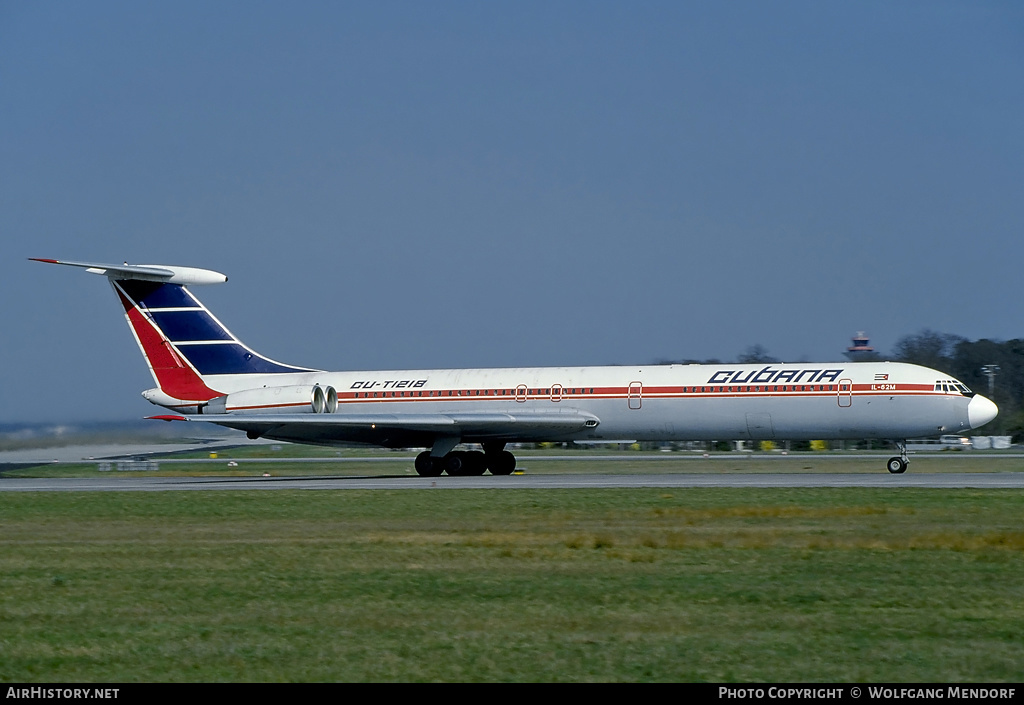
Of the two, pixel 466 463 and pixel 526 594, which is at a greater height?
pixel 466 463

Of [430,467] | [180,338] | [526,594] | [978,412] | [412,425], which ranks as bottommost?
[526,594]

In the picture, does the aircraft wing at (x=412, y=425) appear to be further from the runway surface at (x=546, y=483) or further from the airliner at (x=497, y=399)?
the runway surface at (x=546, y=483)

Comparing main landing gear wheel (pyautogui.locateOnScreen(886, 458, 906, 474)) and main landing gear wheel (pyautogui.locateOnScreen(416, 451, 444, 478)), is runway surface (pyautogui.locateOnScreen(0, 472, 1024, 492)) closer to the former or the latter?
main landing gear wheel (pyautogui.locateOnScreen(416, 451, 444, 478))

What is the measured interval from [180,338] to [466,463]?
34.4ft

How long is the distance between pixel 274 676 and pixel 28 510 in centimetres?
1685

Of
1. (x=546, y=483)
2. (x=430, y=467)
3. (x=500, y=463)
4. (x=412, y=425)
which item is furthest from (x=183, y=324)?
(x=546, y=483)

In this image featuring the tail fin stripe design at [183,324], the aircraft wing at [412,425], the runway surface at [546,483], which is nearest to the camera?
the runway surface at [546,483]

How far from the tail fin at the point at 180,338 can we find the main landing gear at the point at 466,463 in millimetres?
6942

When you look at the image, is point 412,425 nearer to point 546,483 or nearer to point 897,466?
point 546,483

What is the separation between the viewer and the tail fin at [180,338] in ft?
124

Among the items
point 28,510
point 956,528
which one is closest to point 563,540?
point 956,528

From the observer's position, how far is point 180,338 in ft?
125

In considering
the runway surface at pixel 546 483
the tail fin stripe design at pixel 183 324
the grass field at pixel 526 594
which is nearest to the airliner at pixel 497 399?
the tail fin stripe design at pixel 183 324
